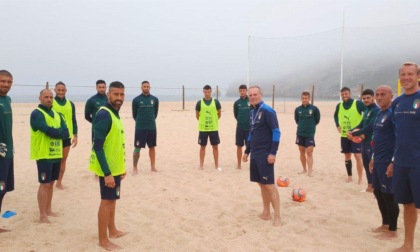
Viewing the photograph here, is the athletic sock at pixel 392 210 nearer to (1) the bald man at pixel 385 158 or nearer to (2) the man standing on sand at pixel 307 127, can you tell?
(1) the bald man at pixel 385 158

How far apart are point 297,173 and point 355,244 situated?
3.59 meters

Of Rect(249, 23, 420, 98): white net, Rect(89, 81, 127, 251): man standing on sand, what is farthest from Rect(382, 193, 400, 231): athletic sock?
Rect(249, 23, 420, 98): white net

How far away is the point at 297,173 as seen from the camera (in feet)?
24.2

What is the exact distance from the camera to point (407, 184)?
3.36 meters

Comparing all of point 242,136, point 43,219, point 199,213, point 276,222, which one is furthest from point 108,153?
point 242,136

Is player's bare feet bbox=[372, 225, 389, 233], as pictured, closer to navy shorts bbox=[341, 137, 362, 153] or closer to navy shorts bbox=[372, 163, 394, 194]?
navy shorts bbox=[372, 163, 394, 194]

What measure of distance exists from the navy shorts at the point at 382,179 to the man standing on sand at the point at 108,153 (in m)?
3.06

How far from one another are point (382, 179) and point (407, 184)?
0.59m

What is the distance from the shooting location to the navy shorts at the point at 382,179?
12.7 ft

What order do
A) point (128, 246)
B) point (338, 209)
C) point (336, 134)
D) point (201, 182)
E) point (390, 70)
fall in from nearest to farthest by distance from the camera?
point (128, 246) < point (338, 209) < point (201, 182) < point (336, 134) < point (390, 70)

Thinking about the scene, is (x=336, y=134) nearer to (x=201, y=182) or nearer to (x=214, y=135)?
(x=214, y=135)

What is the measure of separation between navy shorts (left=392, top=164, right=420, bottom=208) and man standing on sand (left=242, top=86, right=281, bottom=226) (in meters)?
1.41

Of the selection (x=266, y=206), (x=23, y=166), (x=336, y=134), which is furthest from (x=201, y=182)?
(x=336, y=134)

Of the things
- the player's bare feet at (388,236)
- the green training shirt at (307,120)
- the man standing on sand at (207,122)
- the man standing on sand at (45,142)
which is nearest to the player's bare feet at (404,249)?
the player's bare feet at (388,236)
